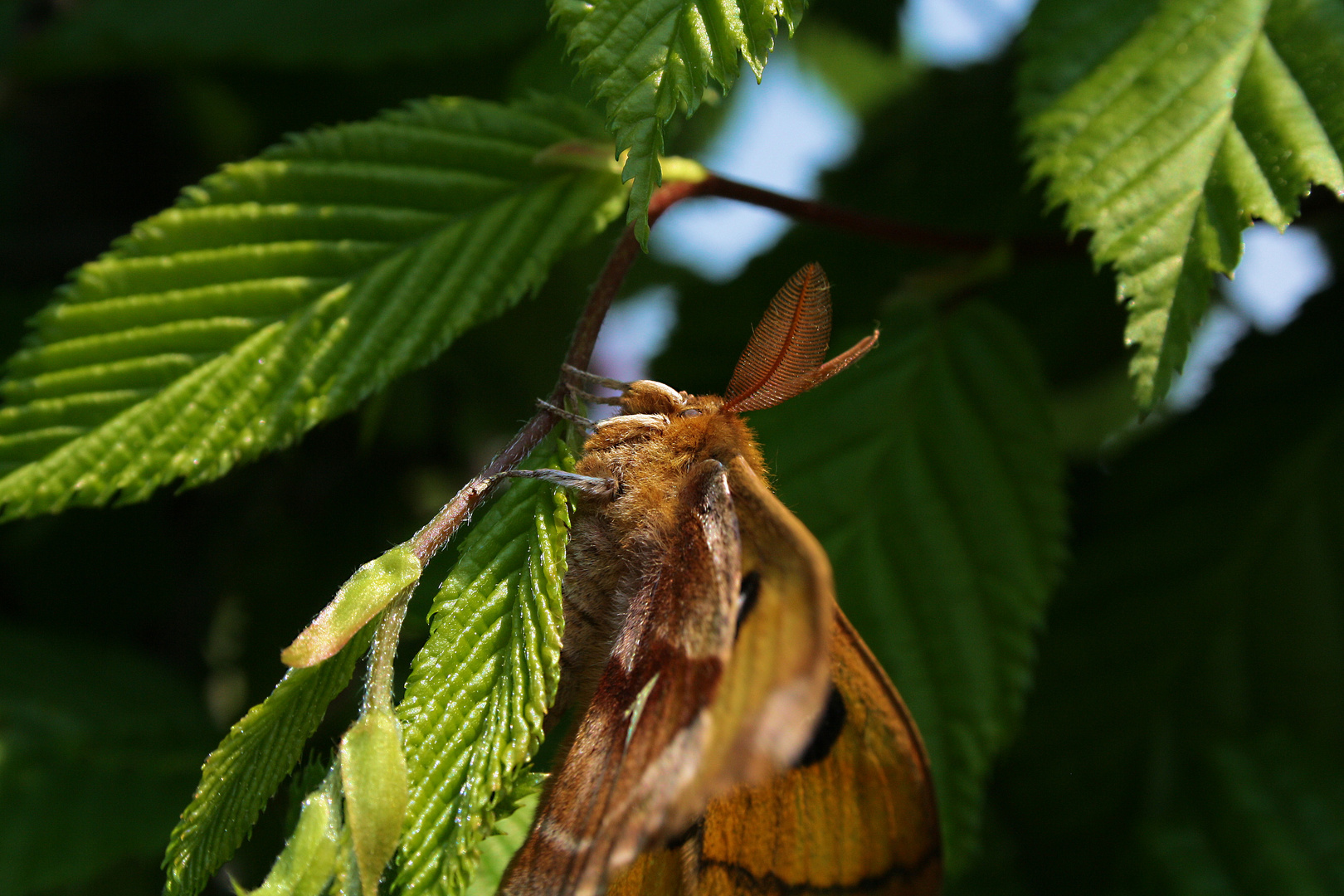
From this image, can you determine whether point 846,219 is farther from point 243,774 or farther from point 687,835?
point 243,774

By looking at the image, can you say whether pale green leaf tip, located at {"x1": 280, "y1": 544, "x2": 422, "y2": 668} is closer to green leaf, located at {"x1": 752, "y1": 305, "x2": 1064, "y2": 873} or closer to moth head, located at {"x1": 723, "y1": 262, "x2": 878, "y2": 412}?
moth head, located at {"x1": 723, "y1": 262, "x2": 878, "y2": 412}

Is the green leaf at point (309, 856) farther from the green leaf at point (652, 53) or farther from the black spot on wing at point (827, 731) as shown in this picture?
the green leaf at point (652, 53)

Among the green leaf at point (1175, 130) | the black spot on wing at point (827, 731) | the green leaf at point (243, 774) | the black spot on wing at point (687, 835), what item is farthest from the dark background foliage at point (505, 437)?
the green leaf at point (243, 774)

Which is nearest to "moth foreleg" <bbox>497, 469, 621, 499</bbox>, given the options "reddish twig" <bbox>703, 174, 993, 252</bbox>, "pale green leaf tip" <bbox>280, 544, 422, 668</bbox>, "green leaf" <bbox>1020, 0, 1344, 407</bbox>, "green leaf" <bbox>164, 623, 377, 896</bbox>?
"pale green leaf tip" <bbox>280, 544, 422, 668</bbox>

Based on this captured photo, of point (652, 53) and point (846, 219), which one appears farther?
point (846, 219)

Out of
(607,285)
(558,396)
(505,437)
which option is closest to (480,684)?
(558,396)

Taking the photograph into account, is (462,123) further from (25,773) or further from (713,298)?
(25,773)

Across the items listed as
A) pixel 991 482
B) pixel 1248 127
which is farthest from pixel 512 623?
pixel 1248 127
